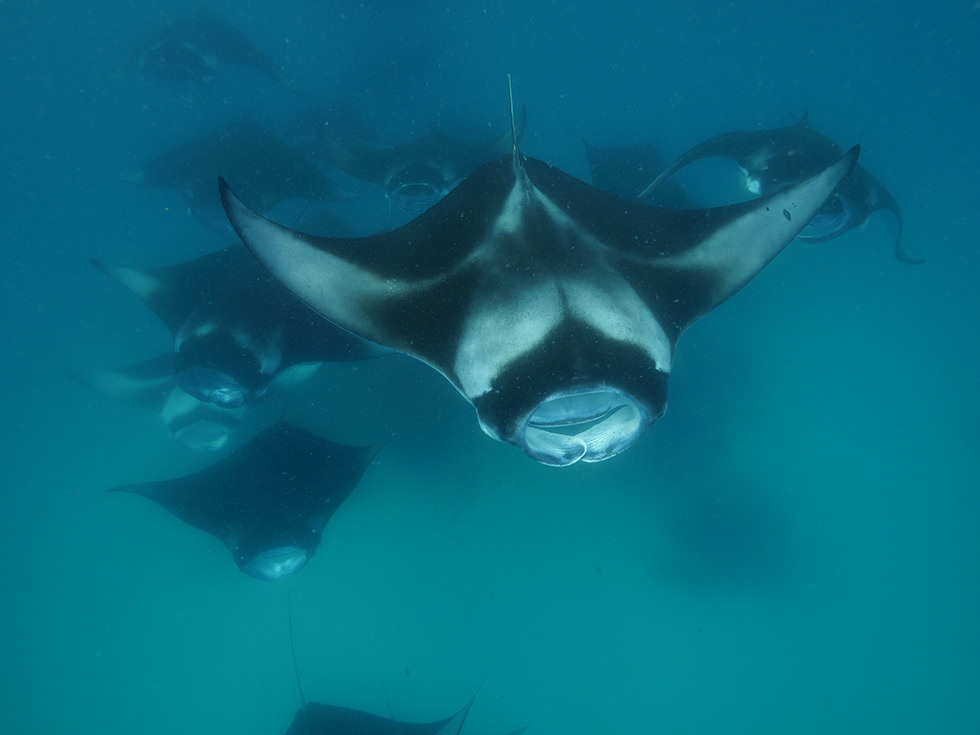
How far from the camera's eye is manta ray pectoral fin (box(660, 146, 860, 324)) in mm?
2703

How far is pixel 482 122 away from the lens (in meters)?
14.5

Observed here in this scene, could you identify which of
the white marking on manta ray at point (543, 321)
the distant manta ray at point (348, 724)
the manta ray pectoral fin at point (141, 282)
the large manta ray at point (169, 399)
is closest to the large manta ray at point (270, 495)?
the distant manta ray at point (348, 724)

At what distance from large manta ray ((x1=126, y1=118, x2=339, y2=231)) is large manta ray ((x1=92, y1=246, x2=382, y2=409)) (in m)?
2.49

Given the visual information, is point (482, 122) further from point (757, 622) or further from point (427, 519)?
point (757, 622)

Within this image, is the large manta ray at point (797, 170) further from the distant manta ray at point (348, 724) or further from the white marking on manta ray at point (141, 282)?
the distant manta ray at point (348, 724)

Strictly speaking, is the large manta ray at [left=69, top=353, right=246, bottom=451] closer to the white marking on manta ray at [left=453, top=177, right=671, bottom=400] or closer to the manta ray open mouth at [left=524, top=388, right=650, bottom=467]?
the white marking on manta ray at [left=453, top=177, right=671, bottom=400]

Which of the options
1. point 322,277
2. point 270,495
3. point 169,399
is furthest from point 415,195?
point 322,277

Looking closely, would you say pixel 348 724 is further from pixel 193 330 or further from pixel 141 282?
pixel 141 282

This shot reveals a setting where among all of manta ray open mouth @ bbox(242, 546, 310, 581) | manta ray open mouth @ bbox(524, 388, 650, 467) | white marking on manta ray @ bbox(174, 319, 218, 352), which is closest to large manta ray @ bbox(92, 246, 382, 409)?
white marking on manta ray @ bbox(174, 319, 218, 352)

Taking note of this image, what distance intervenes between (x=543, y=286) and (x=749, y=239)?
4.15 feet

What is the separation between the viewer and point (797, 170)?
18.8 feet

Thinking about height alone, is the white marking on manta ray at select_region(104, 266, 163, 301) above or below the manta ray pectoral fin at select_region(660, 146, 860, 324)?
below

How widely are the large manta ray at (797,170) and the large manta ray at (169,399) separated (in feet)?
20.2

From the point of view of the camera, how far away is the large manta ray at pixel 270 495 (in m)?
Answer: 5.29
